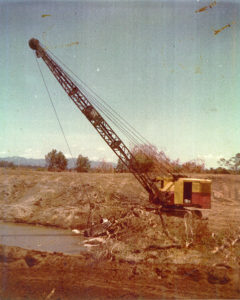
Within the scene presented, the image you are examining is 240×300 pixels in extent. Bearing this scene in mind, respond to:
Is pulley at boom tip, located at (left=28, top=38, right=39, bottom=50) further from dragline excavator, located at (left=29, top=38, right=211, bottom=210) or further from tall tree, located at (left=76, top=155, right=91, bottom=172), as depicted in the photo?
tall tree, located at (left=76, top=155, right=91, bottom=172)

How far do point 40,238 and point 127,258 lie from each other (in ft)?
19.2

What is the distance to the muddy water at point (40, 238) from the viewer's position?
1157 cm

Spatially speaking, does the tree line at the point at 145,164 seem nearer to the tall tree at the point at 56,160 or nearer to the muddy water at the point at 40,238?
the tall tree at the point at 56,160

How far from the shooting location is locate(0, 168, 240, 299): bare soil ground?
7227 millimetres

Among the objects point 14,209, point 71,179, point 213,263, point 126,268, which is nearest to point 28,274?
point 126,268

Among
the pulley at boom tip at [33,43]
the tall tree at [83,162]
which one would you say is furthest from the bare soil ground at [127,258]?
the tall tree at [83,162]

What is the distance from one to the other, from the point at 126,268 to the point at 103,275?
39.0 inches

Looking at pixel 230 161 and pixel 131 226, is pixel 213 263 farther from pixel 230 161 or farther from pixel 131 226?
pixel 230 161

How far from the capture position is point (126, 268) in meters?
8.70

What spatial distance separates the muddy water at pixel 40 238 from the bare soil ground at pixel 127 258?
2.20 ft

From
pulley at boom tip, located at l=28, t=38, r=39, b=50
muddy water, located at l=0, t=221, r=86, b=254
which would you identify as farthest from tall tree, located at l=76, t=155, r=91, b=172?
pulley at boom tip, located at l=28, t=38, r=39, b=50

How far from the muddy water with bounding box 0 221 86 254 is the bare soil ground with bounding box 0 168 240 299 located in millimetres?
672

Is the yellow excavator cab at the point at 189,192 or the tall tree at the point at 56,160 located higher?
the tall tree at the point at 56,160

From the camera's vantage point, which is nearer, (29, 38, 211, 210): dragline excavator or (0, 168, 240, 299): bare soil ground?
(0, 168, 240, 299): bare soil ground
